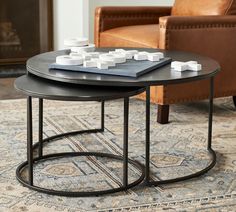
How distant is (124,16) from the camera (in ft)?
11.6

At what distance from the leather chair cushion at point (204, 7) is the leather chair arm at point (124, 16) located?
5.4 inches

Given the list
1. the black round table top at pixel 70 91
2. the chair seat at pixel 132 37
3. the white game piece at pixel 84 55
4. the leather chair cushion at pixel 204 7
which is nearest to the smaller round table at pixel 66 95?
the black round table top at pixel 70 91

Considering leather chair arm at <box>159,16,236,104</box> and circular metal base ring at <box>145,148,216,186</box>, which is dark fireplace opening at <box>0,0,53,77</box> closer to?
leather chair arm at <box>159,16,236,104</box>

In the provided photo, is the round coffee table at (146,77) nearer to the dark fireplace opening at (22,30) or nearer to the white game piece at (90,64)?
the white game piece at (90,64)

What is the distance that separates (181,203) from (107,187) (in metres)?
0.29

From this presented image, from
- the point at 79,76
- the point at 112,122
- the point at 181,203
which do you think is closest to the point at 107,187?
the point at 181,203

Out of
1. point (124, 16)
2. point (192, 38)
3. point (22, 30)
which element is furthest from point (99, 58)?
point (22, 30)

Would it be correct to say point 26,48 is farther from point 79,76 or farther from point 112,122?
point 79,76

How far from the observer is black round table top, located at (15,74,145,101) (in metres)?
1.85

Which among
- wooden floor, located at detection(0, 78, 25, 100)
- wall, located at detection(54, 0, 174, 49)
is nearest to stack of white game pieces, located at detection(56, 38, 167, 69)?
wooden floor, located at detection(0, 78, 25, 100)

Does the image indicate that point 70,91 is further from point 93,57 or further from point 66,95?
point 93,57

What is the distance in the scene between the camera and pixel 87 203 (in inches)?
76.6

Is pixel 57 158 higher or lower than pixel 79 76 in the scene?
lower

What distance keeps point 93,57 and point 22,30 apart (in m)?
2.36
